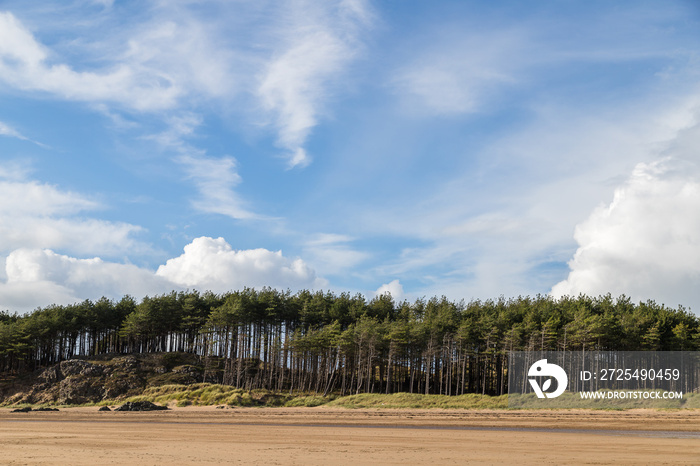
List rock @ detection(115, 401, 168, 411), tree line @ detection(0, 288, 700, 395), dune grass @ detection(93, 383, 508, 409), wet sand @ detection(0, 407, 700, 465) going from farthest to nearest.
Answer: tree line @ detection(0, 288, 700, 395)
dune grass @ detection(93, 383, 508, 409)
rock @ detection(115, 401, 168, 411)
wet sand @ detection(0, 407, 700, 465)

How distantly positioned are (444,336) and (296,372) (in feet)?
99.9

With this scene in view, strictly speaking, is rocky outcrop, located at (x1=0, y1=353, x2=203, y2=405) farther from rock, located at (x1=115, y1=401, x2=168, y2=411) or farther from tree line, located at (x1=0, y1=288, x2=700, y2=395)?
rock, located at (x1=115, y1=401, x2=168, y2=411)

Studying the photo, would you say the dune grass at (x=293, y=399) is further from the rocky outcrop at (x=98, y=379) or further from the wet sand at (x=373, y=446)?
the wet sand at (x=373, y=446)

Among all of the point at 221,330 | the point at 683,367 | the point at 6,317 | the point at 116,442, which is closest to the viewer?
the point at 116,442

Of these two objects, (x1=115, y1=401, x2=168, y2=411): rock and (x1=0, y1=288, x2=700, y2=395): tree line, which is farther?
(x1=0, y1=288, x2=700, y2=395): tree line

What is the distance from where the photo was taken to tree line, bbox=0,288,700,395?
7706cm

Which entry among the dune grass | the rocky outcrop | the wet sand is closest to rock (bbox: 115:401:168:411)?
the dune grass

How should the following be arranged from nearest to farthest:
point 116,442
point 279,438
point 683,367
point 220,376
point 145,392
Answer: point 116,442 < point 279,438 < point 683,367 < point 145,392 < point 220,376

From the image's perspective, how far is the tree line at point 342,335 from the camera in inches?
3034

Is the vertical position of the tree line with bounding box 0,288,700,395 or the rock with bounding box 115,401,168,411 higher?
the tree line with bounding box 0,288,700,395

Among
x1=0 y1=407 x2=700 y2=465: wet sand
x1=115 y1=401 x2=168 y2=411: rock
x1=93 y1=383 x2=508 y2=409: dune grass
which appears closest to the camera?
x1=0 y1=407 x2=700 y2=465: wet sand

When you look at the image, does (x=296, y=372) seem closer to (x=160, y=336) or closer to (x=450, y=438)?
(x=160, y=336)

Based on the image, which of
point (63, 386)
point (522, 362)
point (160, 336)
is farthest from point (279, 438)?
point (160, 336)

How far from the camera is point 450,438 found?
28.7 meters
